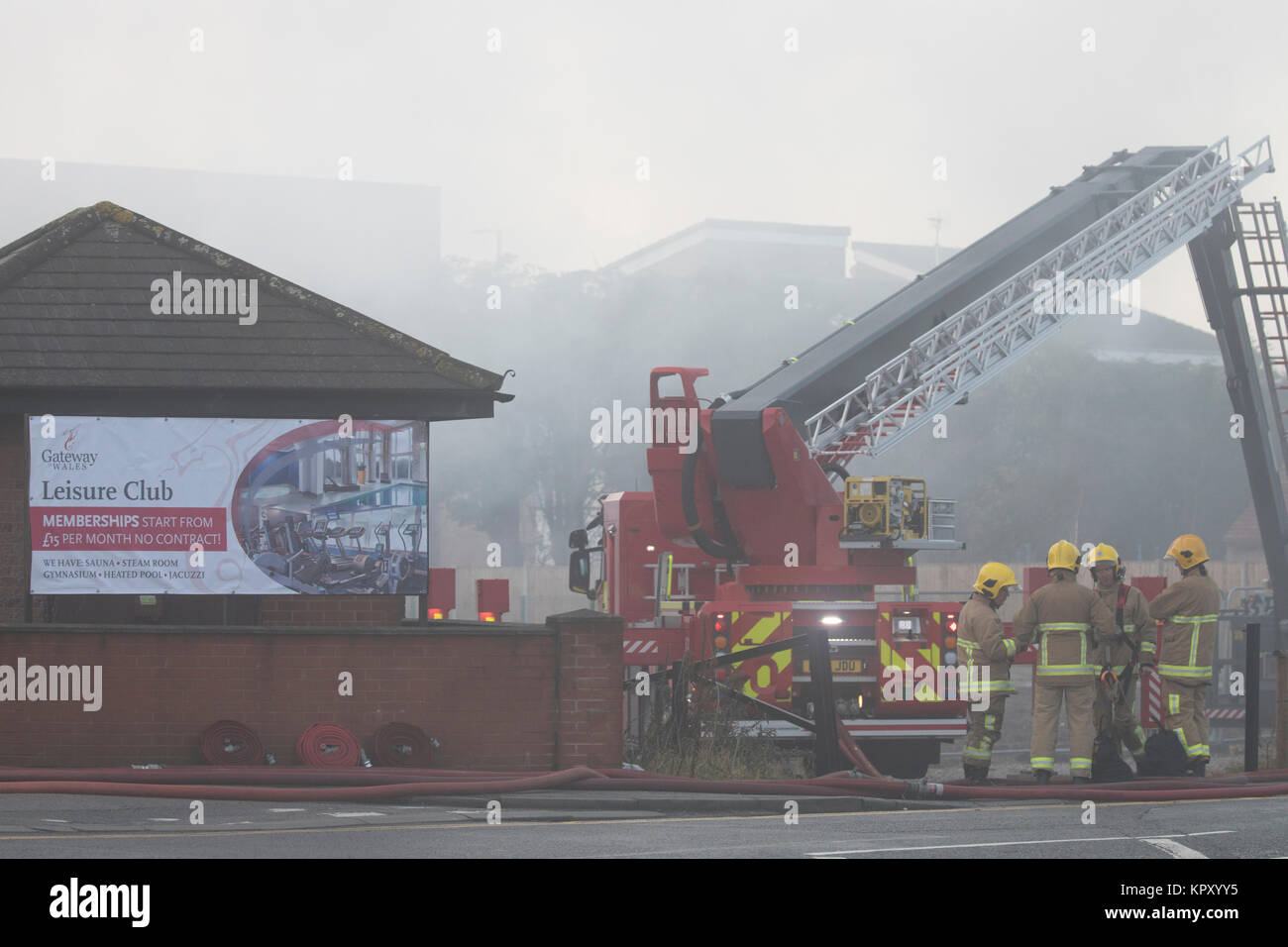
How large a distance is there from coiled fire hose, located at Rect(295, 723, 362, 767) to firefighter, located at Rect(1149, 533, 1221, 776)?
6.20 m

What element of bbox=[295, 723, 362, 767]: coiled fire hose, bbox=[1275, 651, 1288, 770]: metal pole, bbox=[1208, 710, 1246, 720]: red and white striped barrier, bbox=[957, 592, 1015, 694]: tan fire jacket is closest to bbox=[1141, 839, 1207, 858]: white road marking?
bbox=[957, 592, 1015, 694]: tan fire jacket

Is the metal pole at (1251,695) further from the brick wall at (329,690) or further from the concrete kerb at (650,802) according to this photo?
the brick wall at (329,690)

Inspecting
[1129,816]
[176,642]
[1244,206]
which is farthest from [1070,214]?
[176,642]

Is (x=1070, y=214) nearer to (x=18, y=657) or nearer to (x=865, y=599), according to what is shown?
(x=865, y=599)

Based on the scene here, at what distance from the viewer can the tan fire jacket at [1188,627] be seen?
12906mm

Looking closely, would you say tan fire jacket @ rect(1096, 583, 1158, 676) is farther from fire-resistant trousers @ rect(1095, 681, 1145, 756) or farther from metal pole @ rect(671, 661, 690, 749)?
metal pole @ rect(671, 661, 690, 749)

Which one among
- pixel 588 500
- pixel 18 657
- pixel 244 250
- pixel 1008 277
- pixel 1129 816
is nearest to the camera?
pixel 1129 816

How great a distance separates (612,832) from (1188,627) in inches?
219

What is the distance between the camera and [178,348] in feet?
46.9

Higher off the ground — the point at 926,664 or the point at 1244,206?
the point at 1244,206

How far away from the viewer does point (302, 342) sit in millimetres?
14531

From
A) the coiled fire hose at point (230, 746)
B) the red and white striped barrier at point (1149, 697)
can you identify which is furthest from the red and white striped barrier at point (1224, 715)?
the coiled fire hose at point (230, 746)

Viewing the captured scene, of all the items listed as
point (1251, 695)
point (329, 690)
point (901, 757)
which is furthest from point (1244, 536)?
point (329, 690)

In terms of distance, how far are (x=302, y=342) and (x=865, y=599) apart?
18.3 feet
